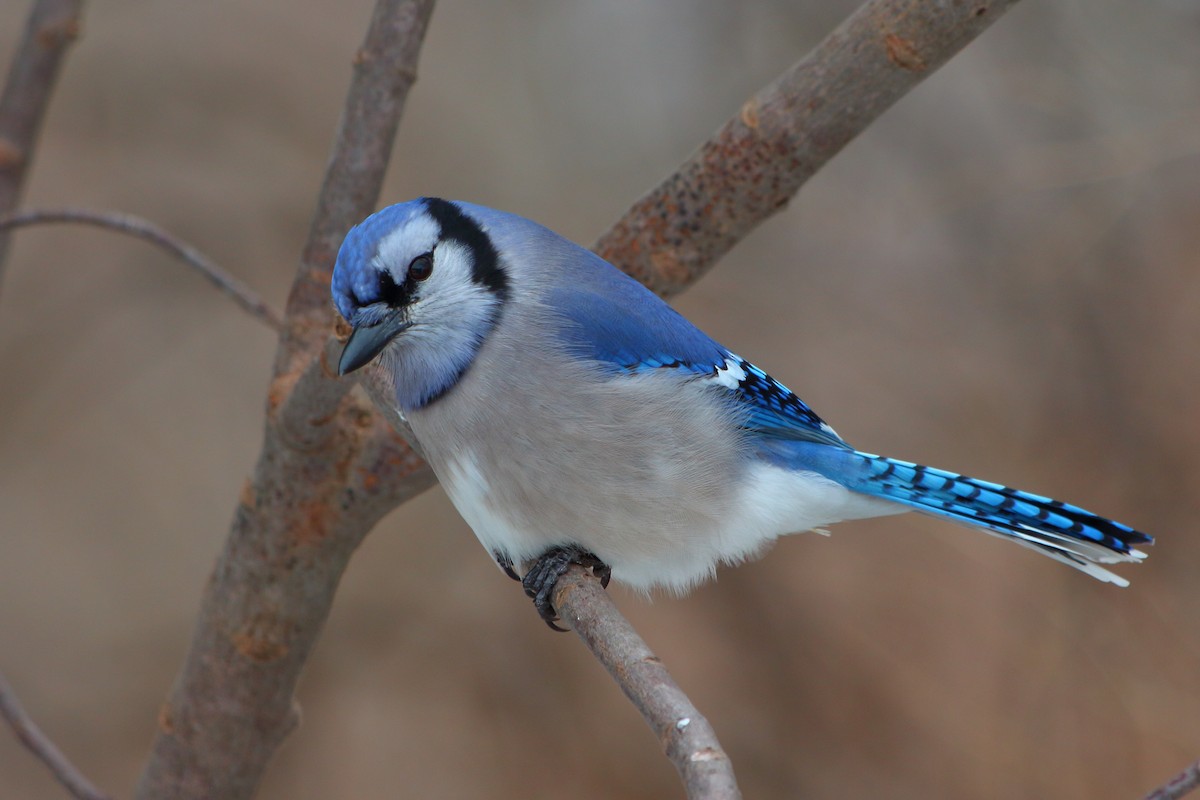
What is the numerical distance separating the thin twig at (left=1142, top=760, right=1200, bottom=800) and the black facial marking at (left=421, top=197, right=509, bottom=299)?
1067 millimetres

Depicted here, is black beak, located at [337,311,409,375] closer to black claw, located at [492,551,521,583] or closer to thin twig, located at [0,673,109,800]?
black claw, located at [492,551,521,583]

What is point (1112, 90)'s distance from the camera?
345 centimetres

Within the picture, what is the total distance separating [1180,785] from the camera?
0.81m

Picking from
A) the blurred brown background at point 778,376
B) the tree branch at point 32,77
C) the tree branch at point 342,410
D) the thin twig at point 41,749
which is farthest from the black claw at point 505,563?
the blurred brown background at point 778,376

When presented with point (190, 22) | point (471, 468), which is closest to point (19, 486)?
point (190, 22)

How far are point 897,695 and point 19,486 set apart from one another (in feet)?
8.76

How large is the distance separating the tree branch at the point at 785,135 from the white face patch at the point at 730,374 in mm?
154

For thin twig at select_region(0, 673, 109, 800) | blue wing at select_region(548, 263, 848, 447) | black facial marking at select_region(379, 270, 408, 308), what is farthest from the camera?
thin twig at select_region(0, 673, 109, 800)

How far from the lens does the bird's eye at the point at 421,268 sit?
1.51 m

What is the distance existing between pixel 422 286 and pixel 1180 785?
110 centimetres

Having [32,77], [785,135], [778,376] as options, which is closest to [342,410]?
[785,135]

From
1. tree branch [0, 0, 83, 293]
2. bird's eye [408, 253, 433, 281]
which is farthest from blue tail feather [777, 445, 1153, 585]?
tree branch [0, 0, 83, 293]

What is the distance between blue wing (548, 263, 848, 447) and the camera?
5.16ft

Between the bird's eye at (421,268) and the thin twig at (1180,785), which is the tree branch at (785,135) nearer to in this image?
the bird's eye at (421,268)
